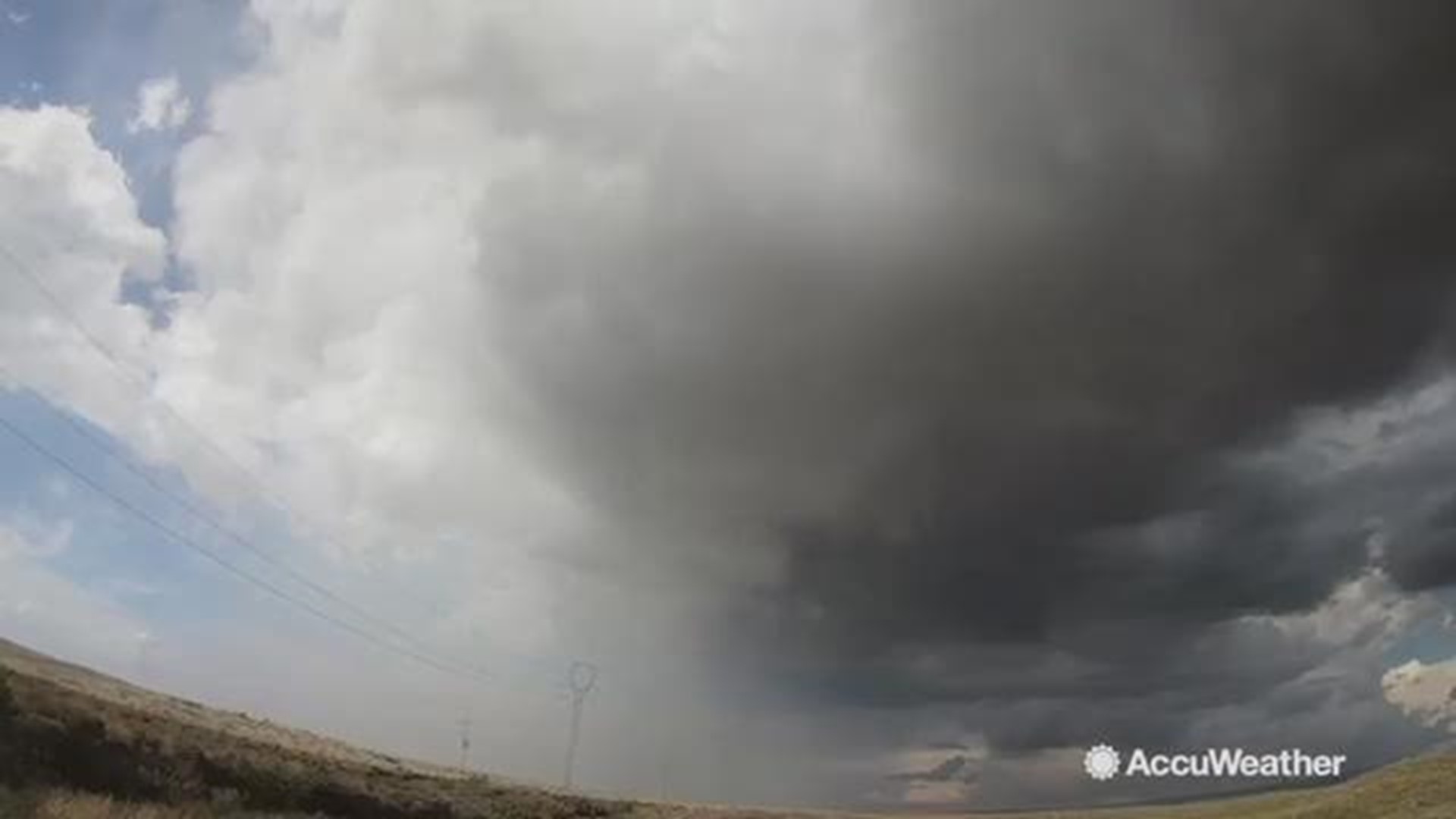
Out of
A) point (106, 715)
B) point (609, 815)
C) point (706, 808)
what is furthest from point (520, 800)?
point (106, 715)

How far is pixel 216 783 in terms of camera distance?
84500 mm

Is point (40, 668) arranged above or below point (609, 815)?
above

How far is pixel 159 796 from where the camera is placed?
63.5m

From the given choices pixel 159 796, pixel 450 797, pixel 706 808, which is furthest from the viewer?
pixel 706 808

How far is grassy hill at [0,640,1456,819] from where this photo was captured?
174ft

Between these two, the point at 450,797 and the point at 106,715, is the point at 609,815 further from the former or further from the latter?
the point at 106,715

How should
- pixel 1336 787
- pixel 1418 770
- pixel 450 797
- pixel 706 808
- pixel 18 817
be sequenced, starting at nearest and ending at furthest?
pixel 18 817
pixel 1418 770
pixel 1336 787
pixel 450 797
pixel 706 808

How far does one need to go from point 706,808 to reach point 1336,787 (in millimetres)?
85971

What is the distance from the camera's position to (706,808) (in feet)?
562

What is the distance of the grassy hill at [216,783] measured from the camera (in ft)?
174

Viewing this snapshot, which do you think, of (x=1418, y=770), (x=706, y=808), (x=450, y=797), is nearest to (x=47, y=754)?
(x=450, y=797)

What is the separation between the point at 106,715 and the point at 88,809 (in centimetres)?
5972

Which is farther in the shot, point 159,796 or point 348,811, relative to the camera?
point 348,811

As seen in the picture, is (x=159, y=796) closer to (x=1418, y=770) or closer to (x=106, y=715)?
(x=106, y=715)
